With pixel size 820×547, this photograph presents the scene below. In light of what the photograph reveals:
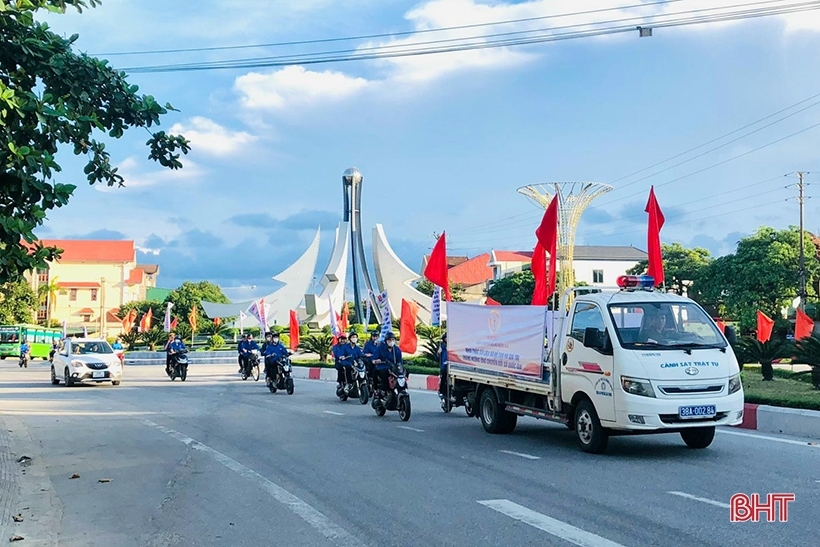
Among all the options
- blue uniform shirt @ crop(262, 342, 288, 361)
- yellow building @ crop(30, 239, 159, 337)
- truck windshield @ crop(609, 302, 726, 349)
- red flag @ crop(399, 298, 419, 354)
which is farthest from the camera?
yellow building @ crop(30, 239, 159, 337)

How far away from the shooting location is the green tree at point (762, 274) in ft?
184

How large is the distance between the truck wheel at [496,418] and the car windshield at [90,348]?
59.9 ft

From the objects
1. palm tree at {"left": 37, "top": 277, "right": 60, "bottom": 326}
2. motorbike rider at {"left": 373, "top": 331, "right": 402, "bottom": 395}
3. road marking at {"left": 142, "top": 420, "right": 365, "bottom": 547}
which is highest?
palm tree at {"left": 37, "top": 277, "right": 60, "bottom": 326}

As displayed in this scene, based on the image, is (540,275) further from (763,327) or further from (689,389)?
(763,327)

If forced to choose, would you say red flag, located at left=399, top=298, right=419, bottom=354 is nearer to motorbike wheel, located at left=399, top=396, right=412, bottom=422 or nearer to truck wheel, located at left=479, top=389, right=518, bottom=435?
motorbike wheel, located at left=399, top=396, right=412, bottom=422

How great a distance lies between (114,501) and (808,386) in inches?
571

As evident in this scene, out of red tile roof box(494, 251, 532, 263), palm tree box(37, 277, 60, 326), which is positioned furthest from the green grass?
red tile roof box(494, 251, 532, 263)

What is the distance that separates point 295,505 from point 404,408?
7.49m

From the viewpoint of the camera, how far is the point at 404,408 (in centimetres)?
1520

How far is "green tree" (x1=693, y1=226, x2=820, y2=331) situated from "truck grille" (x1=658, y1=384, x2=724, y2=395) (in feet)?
162

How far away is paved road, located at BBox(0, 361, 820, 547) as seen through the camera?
260 inches

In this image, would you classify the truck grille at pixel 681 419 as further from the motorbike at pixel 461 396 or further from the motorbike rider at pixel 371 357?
the motorbike rider at pixel 371 357

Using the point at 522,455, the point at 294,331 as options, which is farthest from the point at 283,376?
the point at 294,331

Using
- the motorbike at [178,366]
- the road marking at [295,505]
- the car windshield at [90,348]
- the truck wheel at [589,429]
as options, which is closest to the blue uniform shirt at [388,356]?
the road marking at [295,505]
